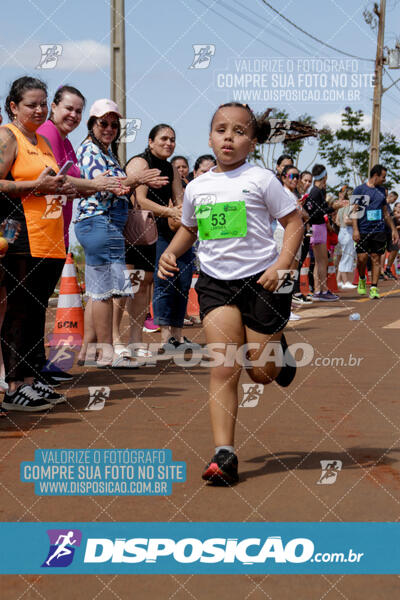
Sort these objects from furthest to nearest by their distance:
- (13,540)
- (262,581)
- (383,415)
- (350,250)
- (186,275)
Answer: (350,250)
(186,275)
(383,415)
(13,540)
(262,581)

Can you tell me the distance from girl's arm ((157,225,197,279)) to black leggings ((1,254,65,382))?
1.33 metres

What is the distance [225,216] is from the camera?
4246 millimetres

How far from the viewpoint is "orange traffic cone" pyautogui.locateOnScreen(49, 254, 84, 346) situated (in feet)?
27.1

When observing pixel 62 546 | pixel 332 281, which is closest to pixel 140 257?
pixel 62 546

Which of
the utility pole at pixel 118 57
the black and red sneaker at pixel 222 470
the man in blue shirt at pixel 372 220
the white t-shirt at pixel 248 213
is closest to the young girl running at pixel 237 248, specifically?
the white t-shirt at pixel 248 213

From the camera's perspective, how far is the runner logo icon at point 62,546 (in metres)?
3.11

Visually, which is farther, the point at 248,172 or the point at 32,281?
the point at 32,281

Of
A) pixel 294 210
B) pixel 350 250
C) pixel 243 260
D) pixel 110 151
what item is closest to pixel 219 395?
pixel 243 260

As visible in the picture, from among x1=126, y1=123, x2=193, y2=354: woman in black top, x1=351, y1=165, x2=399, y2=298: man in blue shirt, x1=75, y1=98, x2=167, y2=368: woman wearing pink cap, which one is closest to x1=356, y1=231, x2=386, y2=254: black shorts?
x1=351, y1=165, x2=399, y2=298: man in blue shirt

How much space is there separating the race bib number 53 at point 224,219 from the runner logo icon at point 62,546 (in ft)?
5.19

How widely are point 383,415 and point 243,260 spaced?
1680 mm

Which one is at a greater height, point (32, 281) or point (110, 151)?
point (110, 151)

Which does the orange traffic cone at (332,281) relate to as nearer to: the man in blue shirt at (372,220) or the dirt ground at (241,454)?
the man in blue shirt at (372,220)

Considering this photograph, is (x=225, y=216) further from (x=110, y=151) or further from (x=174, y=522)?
(x=110, y=151)
